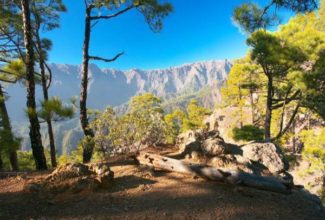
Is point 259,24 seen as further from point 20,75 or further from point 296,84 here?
point 20,75

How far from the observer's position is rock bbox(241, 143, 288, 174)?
6473 mm

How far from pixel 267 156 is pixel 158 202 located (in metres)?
3.64

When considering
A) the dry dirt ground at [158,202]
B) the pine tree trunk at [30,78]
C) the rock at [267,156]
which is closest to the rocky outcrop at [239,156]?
the rock at [267,156]

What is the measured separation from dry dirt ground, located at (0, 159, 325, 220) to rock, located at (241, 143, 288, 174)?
1.16 m

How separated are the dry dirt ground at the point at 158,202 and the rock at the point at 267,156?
1.16 metres

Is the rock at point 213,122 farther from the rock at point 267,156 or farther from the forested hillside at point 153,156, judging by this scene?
the rock at point 267,156

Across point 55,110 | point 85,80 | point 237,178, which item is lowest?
point 237,178

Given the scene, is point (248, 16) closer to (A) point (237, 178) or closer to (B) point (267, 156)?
(B) point (267, 156)

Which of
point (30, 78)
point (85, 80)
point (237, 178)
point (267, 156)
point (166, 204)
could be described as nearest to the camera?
point (166, 204)

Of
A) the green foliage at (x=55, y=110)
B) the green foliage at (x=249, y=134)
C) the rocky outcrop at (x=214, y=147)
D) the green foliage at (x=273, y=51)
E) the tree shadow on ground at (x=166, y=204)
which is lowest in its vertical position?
the tree shadow on ground at (x=166, y=204)

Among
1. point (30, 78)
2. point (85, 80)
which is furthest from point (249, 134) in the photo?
point (30, 78)

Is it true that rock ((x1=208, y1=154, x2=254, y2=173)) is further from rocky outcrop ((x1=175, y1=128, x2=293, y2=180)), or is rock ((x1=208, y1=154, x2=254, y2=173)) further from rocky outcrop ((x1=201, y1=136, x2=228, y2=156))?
rocky outcrop ((x1=201, y1=136, x2=228, y2=156))

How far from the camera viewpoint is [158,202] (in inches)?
170

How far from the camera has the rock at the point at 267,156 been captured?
6.47 m
